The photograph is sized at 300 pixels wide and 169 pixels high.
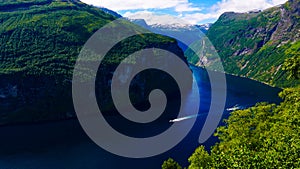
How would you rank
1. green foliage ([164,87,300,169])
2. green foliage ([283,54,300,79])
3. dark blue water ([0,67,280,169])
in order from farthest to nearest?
dark blue water ([0,67,280,169]) < green foliage ([283,54,300,79]) < green foliage ([164,87,300,169])

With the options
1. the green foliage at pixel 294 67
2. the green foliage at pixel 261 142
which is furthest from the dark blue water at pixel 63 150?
the green foliage at pixel 294 67

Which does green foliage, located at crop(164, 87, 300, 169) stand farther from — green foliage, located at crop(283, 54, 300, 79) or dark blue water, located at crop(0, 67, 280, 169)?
dark blue water, located at crop(0, 67, 280, 169)

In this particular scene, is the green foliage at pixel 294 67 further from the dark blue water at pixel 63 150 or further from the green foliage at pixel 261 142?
the dark blue water at pixel 63 150

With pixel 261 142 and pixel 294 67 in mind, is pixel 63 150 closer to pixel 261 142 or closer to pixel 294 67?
pixel 261 142

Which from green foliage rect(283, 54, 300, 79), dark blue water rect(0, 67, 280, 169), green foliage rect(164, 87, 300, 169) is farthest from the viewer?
dark blue water rect(0, 67, 280, 169)

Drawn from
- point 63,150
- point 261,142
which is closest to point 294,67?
point 261,142

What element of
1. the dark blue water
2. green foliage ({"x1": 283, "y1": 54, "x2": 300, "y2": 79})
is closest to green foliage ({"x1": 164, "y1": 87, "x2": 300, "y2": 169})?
green foliage ({"x1": 283, "y1": 54, "x2": 300, "y2": 79})

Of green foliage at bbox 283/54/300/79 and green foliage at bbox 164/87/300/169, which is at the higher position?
green foliage at bbox 283/54/300/79

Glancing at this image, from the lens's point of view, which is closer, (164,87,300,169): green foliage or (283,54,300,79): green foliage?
(164,87,300,169): green foliage
